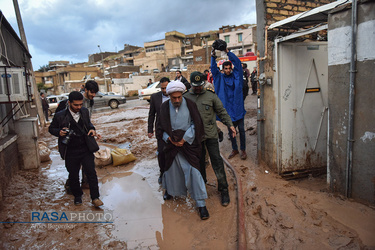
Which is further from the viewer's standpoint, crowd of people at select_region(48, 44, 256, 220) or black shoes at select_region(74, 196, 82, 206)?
black shoes at select_region(74, 196, 82, 206)

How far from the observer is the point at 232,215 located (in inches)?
139

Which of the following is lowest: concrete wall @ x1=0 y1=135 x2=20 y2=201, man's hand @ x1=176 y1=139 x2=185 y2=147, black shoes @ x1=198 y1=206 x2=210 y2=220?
black shoes @ x1=198 y1=206 x2=210 y2=220

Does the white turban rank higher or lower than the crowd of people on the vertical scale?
higher

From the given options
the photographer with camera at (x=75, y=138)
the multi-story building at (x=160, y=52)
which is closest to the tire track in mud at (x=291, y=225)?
the photographer with camera at (x=75, y=138)

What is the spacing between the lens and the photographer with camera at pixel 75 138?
3.68 meters

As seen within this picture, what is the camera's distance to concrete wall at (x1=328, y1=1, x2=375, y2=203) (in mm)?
3084

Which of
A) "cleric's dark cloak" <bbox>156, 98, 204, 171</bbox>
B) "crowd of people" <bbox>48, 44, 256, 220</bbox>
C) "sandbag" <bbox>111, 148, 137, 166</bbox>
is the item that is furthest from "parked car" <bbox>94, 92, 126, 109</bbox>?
"cleric's dark cloak" <bbox>156, 98, 204, 171</bbox>

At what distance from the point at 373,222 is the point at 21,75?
17.4 ft

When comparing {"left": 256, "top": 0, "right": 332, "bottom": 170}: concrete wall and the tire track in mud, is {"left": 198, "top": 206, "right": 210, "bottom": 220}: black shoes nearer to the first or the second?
the tire track in mud

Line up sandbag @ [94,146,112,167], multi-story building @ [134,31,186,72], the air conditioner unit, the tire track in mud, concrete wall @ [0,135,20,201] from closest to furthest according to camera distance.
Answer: the tire track in mud, the air conditioner unit, concrete wall @ [0,135,20,201], sandbag @ [94,146,112,167], multi-story building @ [134,31,186,72]

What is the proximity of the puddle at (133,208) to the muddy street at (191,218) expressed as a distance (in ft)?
0.04

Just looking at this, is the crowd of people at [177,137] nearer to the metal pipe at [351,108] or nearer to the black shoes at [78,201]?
the black shoes at [78,201]

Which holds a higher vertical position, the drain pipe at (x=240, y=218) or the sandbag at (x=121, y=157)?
the sandbag at (x=121, y=157)

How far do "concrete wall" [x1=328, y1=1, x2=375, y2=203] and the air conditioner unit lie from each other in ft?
15.3
